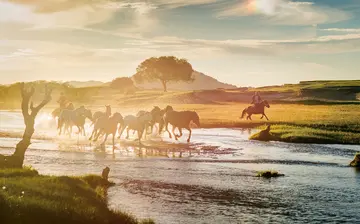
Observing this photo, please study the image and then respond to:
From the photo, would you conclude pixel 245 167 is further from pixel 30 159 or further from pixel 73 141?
pixel 73 141

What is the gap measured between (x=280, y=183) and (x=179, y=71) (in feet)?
441

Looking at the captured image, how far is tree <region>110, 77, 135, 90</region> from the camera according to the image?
189125mm

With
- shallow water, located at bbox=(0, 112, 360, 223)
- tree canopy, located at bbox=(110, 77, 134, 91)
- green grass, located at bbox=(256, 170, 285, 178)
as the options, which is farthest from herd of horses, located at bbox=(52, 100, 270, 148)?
tree canopy, located at bbox=(110, 77, 134, 91)

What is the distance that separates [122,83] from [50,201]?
17479 centimetres

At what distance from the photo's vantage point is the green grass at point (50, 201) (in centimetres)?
1445

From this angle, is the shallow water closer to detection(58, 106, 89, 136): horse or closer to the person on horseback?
detection(58, 106, 89, 136): horse

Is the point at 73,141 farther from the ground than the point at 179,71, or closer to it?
closer to it

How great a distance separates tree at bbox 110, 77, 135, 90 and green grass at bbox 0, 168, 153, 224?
168792 millimetres

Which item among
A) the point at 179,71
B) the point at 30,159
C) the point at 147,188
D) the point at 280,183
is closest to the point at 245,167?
the point at 280,183

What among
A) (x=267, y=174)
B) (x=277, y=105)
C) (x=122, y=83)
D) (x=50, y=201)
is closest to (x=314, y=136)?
(x=267, y=174)

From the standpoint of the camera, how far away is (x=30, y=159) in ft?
101

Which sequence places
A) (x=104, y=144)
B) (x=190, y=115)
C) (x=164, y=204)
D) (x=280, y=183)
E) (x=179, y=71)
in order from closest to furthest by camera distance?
(x=164, y=204) < (x=280, y=183) < (x=104, y=144) < (x=190, y=115) < (x=179, y=71)

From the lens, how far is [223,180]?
82.5ft

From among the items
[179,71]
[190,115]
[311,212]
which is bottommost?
[311,212]
